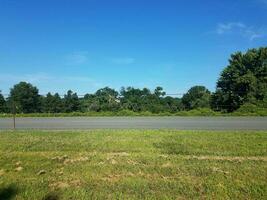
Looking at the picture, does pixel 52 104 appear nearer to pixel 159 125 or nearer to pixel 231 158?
pixel 159 125

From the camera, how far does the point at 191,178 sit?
6512 millimetres

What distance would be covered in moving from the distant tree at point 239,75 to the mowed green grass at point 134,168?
39347mm

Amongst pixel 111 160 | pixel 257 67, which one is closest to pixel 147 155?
pixel 111 160

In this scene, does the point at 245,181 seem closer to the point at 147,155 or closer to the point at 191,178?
the point at 191,178

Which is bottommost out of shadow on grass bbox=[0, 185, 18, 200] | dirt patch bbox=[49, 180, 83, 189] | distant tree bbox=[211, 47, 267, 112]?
shadow on grass bbox=[0, 185, 18, 200]

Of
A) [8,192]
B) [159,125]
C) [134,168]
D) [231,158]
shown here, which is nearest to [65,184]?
[8,192]

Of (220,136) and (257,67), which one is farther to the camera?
(257,67)

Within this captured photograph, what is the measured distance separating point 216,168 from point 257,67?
5056cm

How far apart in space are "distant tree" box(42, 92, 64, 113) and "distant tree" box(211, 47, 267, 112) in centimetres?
2253

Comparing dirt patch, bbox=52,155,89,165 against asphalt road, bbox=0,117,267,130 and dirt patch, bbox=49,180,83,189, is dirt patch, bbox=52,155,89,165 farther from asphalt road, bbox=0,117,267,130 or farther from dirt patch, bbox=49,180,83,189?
asphalt road, bbox=0,117,267,130

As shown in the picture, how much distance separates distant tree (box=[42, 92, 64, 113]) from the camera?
111 feet

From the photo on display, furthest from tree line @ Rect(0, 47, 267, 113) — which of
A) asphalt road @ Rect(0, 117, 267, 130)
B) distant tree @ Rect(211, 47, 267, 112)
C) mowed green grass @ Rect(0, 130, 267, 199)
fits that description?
mowed green grass @ Rect(0, 130, 267, 199)

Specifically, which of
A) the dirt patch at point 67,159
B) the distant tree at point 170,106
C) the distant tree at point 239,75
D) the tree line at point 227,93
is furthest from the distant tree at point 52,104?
the dirt patch at point 67,159

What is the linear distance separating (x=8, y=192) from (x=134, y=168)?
8.12ft
